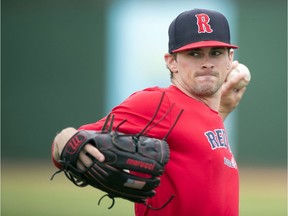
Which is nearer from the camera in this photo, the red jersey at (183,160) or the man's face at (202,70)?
the red jersey at (183,160)

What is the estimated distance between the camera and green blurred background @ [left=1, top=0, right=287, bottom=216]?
13.0 meters

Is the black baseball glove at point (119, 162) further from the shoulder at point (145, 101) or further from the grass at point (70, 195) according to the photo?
the grass at point (70, 195)

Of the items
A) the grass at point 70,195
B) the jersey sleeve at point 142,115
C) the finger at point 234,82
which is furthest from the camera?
the grass at point 70,195

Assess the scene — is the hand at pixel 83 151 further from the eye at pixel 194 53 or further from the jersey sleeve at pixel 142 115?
the eye at pixel 194 53

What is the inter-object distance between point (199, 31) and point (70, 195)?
697 centimetres

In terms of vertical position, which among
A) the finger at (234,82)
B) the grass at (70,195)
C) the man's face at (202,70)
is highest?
the man's face at (202,70)

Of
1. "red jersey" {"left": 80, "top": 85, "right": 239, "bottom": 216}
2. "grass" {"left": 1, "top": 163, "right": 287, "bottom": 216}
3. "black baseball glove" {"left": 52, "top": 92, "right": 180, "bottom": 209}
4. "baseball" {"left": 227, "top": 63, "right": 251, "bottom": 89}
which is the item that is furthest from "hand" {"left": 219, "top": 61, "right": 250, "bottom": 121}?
"grass" {"left": 1, "top": 163, "right": 287, "bottom": 216}

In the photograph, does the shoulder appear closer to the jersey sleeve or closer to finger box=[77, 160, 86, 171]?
the jersey sleeve

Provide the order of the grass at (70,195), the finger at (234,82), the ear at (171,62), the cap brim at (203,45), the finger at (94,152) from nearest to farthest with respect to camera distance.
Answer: the finger at (94,152), the cap brim at (203,45), the ear at (171,62), the finger at (234,82), the grass at (70,195)

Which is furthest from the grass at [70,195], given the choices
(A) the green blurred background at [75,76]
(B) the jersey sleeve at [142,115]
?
(B) the jersey sleeve at [142,115]

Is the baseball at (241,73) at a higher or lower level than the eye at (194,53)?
lower

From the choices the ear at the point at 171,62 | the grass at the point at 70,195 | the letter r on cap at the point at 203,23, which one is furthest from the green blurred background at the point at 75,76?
the letter r on cap at the point at 203,23

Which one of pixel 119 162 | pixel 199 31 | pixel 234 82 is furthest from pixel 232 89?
pixel 119 162

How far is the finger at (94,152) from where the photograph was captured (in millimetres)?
2502
